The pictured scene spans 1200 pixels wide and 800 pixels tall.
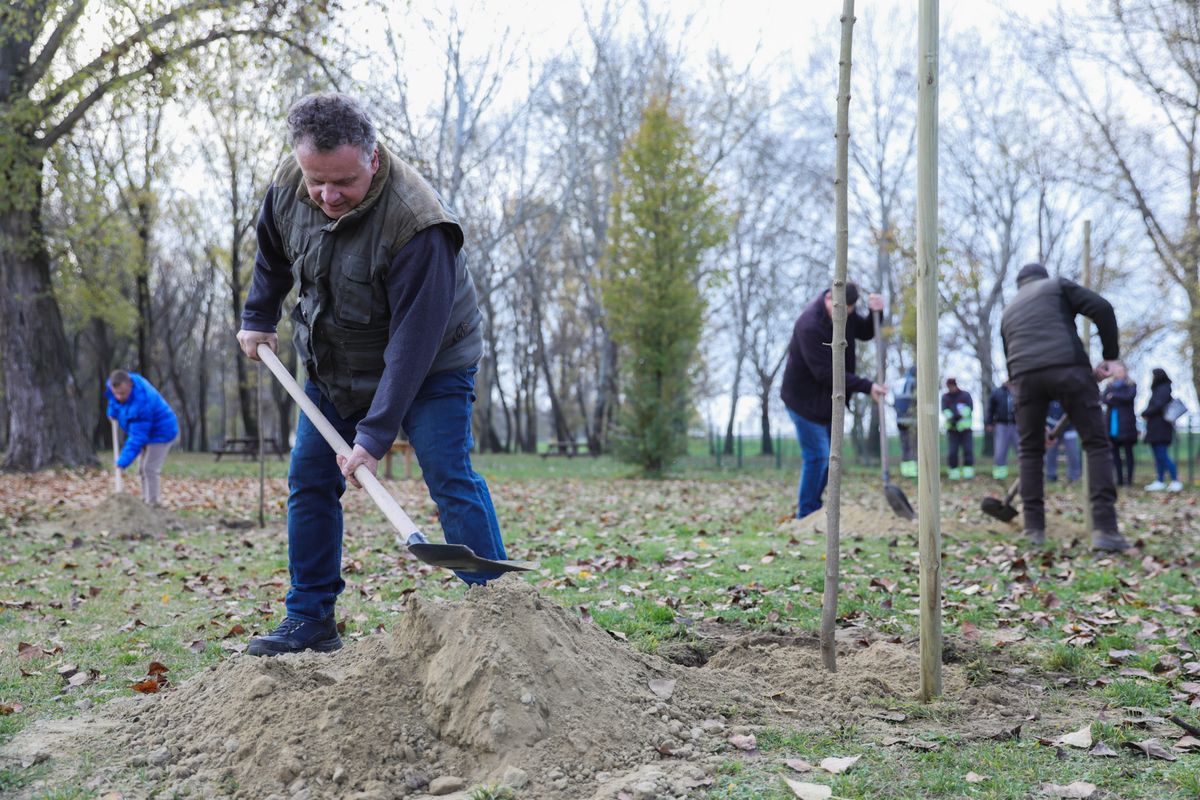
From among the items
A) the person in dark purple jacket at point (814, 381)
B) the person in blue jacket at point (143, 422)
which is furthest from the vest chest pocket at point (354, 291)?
the person in blue jacket at point (143, 422)

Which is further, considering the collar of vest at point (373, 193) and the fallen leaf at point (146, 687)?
the fallen leaf at point (146, 687)

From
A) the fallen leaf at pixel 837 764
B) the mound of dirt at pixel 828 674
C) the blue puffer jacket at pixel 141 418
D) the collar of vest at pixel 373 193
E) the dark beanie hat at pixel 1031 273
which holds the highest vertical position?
the dark beanie hat at pixel 1031 273

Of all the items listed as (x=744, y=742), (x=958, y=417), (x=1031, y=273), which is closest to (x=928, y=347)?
(x=744, y=742)

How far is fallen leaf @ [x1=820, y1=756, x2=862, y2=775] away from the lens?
256 centimetres

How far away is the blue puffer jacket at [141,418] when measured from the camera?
9.38 meters

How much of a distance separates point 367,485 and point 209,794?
98cm

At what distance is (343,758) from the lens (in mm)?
2529

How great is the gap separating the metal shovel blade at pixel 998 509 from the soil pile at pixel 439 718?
208 inches

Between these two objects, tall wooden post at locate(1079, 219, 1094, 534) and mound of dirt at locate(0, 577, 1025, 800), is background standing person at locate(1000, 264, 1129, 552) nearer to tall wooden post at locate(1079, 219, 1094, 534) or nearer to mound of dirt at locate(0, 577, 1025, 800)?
tall wooden post at locate(1079, 219, 1094, 534)

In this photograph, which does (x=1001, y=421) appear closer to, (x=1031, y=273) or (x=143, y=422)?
(x=1031, y=273)

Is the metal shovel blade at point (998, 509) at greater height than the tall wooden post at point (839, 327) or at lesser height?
lesser

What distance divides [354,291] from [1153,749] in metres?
2.89

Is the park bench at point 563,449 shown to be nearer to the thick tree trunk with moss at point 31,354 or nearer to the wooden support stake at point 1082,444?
the thick tree trunk with moss at point 31,354

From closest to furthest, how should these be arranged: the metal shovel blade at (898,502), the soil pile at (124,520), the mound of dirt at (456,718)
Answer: the mound of dirt at (456,718) → the metal shovel blade at (898,502) → the soil pile at (124,520)
